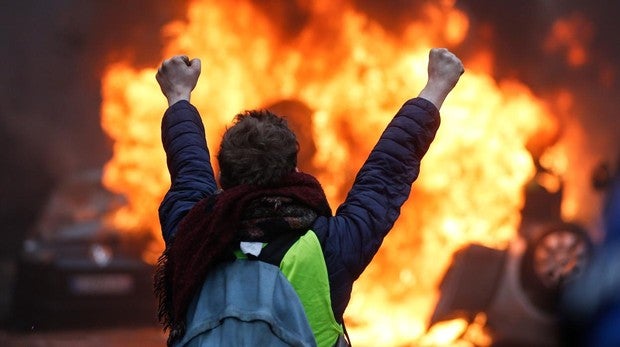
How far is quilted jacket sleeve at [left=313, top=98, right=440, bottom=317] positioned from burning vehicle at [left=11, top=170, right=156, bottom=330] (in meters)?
5.49

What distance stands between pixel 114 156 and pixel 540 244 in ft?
10.3

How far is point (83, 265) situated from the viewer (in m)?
8.38

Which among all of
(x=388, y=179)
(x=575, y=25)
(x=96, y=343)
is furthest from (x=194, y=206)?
(x=575, y=25)

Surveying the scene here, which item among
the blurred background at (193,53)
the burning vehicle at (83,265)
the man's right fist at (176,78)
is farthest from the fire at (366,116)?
the man's right fist at (176,78)

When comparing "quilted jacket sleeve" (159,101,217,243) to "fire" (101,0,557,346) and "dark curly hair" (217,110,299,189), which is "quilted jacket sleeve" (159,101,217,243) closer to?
"dark curly hair" (217,110,299,189)

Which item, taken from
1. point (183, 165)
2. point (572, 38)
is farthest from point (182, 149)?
point (572, 38)

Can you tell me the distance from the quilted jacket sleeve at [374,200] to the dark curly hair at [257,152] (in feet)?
0.54

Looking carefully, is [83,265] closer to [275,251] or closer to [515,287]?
[515,287]

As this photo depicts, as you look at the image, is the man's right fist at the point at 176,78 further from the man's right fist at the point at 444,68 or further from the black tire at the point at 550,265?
the black tire at the point at 550,265

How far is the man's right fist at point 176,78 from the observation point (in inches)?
127

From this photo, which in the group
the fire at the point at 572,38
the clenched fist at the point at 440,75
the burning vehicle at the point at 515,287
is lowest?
the clenched fist at the point at 440,75

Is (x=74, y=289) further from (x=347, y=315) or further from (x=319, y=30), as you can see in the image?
(x=319, y=30)

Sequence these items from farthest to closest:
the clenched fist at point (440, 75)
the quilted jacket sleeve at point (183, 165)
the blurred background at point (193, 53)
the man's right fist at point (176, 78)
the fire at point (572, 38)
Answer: the fire at point (572, 38)
the blurred background at point (193, 53)
the man's right fist at point (176, 78)
the clenched fist at point (440, 75)
the quilted jacket sleeve at point (183, 165)

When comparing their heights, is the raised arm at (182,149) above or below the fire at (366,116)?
below
